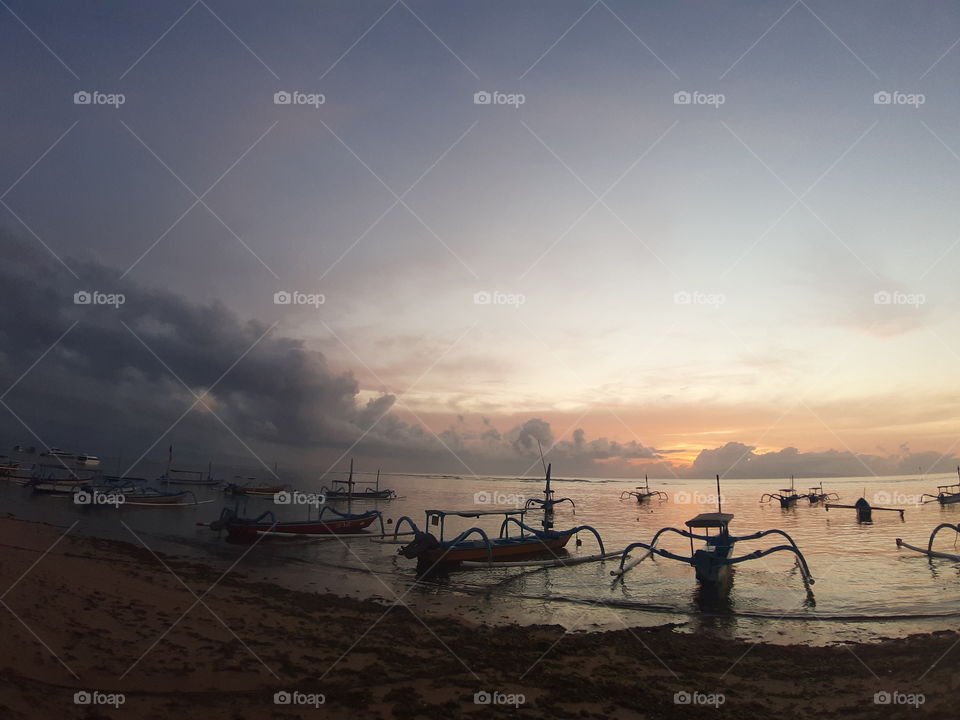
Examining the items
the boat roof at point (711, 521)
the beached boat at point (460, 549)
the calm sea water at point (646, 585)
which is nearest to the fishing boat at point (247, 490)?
the calm sea water at point (646, 585)

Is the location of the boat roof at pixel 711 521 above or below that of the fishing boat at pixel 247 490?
above

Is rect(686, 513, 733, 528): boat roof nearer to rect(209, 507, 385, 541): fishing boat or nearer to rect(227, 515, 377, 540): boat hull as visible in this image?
rect(209, 507, 385, 541): fishing boat

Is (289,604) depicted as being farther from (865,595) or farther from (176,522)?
(176,522)

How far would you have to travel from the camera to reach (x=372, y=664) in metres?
10.4

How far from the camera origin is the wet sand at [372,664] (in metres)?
8.37

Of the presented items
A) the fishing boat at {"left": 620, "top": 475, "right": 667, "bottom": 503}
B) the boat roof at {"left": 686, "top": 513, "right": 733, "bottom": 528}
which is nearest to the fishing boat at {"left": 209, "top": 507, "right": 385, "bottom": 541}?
Answer: the boat roof at {"left": 686, "top": 513, "right": 733, "bottom": 528}

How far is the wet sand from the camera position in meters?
8.37

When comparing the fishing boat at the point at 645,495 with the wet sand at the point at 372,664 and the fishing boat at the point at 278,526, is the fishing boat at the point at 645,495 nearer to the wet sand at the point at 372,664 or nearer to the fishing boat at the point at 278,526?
the fishing boat at the point at 278,526

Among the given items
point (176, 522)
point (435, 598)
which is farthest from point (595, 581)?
point (176, 522)

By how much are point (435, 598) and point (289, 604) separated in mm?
5415


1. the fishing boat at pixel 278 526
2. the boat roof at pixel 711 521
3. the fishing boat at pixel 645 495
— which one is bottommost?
the fishing boat at pixel 645 495

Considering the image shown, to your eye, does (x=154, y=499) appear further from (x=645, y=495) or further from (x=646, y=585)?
(x=645, y=495)

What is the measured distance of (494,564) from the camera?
84.1 feet

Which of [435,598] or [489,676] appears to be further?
[435,598]
